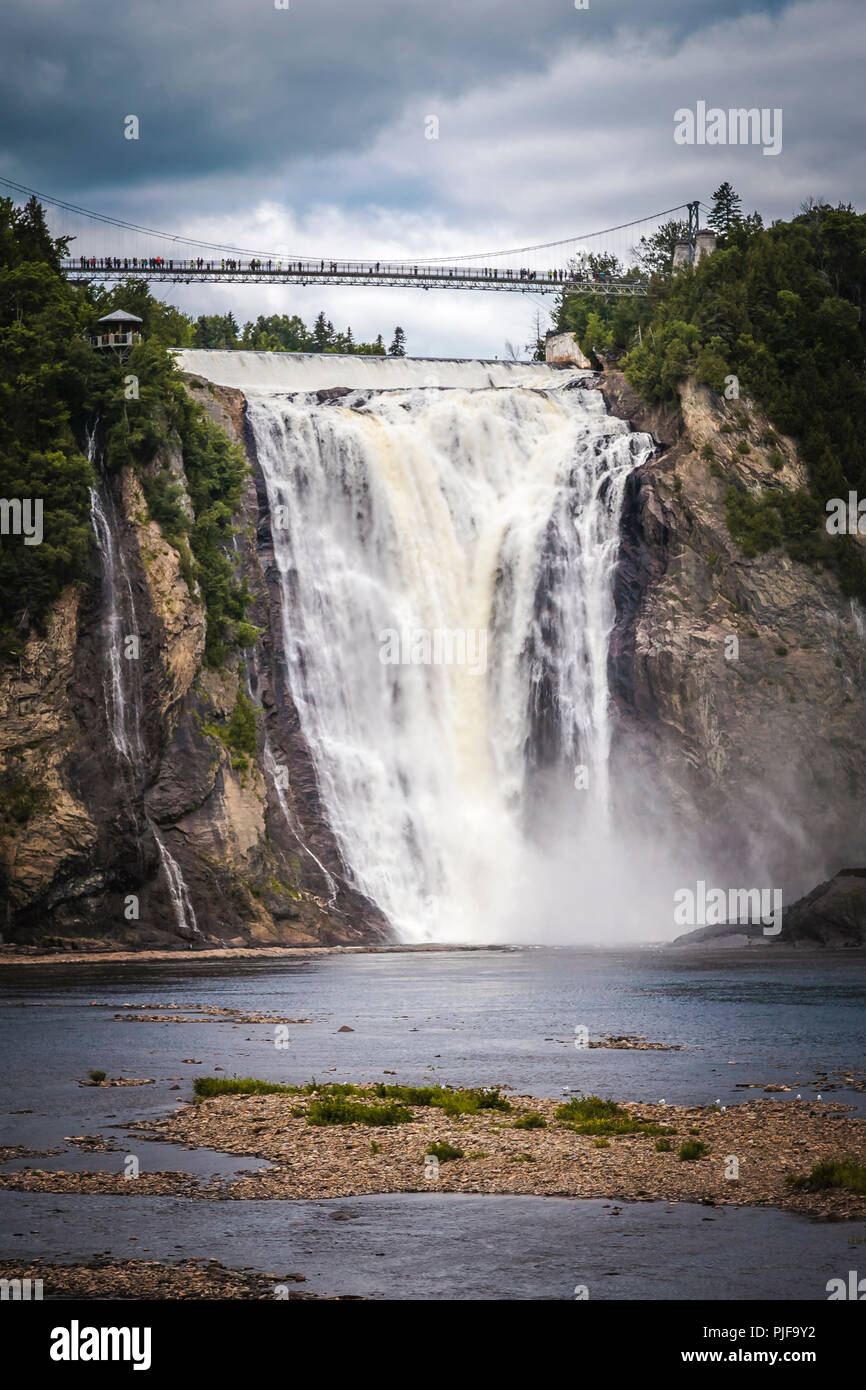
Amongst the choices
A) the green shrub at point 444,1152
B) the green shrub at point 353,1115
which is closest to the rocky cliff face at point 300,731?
the green shrub at point 353,1115

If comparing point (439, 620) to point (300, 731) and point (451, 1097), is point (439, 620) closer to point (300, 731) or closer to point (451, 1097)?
point (300, 731)

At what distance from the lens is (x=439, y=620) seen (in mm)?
89812

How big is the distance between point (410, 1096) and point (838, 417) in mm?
79089

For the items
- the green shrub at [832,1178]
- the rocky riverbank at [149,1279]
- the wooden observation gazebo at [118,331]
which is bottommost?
the green shrub at [832,1178]

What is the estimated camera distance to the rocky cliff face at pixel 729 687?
86.9m

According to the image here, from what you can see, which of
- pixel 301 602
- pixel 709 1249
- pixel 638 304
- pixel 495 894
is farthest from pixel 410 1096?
pixel 638 304

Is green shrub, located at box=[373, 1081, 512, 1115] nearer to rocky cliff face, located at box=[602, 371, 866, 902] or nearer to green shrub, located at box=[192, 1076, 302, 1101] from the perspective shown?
green shrub, located at box=[192, 1076, 302, 1101]

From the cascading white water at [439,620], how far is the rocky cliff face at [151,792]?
2880 millimetres

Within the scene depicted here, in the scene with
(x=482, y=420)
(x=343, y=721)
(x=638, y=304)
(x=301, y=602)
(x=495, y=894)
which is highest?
(x=638, y=304)

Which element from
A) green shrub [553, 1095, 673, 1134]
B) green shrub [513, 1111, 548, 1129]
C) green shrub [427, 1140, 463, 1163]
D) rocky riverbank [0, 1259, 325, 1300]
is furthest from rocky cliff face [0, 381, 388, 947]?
rocky riverbank [0, 1259, 325, 1300]

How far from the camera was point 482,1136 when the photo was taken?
2555 centimetres

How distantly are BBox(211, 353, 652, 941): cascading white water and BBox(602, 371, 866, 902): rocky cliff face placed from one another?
2.22 meters

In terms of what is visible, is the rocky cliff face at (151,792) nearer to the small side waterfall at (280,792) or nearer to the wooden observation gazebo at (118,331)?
the small side waterfall at (280,792)

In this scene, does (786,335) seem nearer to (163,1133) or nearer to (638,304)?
(638,304)
